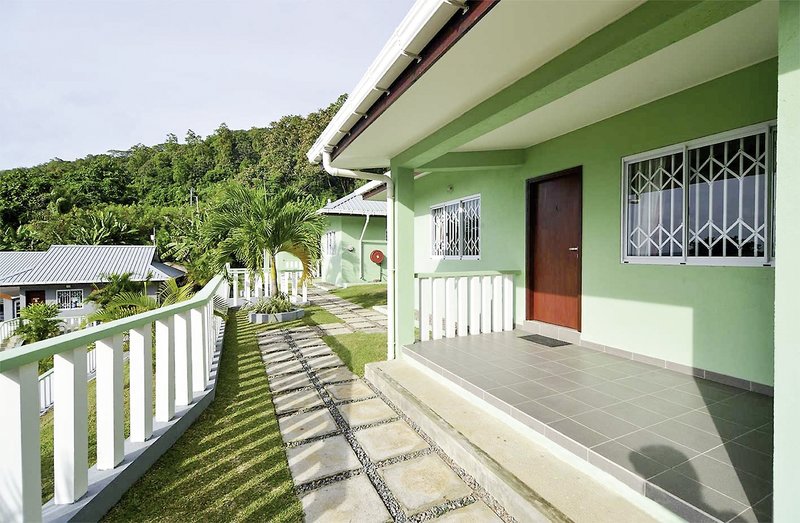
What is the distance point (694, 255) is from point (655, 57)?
1.83 metres

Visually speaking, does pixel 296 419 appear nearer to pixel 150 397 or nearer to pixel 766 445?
pixel 150 397

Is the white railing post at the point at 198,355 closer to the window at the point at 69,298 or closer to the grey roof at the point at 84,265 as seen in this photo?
the grey roof at the point at 84,265

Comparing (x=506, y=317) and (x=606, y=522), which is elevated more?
(x=506, y=317)

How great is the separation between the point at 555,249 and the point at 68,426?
199 inches

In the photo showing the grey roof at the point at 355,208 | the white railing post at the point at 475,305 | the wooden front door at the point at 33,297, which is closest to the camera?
the white railing post at the point at 475,305

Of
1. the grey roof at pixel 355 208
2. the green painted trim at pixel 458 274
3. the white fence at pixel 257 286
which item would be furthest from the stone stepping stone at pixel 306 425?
the grey roof at pixel 355 208

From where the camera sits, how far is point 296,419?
3.44 meters

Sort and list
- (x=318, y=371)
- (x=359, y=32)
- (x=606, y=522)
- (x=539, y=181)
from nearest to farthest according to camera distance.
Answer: (x=606, y=522) → (x=318, y=371) → (x=539, y=181) → (x=359, y=32)

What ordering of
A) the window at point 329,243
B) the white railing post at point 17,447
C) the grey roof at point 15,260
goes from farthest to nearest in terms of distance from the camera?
the grey roof at point 15,260
the window at point 329,243
the white railing post at point 17,447

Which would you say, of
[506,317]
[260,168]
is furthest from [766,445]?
[260,168]

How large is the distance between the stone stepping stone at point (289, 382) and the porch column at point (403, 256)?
116 cm

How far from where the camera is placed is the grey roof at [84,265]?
2562 cm

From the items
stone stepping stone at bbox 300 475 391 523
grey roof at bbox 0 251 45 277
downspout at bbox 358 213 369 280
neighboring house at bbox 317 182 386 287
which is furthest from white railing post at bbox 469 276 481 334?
grey roof at bbox 0 251 45 277

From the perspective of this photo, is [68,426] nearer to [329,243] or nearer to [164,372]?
[164,372]
